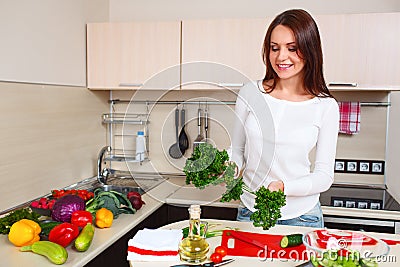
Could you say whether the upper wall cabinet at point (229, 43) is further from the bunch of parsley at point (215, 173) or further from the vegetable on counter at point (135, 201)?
the bunch of parsley at point (215, 173)

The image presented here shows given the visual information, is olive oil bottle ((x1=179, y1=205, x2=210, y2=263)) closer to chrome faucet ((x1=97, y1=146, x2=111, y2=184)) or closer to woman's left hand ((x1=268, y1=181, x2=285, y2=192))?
woman's left hand ((x1=268, y1=181, x2=285, y2=192))

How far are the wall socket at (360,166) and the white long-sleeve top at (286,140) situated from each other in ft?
3.85

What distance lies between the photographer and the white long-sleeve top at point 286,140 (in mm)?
1628

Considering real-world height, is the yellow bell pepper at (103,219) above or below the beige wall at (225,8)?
below

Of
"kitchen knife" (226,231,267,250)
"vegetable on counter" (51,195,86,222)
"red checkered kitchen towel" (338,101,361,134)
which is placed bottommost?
"vegetable on counter" (51,195,86,222)

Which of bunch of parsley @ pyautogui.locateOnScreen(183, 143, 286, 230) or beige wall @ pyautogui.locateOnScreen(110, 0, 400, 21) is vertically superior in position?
beige wall @ pyautogui.locateOnScreen(110, 0, 400, 21)

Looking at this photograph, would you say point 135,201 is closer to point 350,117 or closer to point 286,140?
point 286,140

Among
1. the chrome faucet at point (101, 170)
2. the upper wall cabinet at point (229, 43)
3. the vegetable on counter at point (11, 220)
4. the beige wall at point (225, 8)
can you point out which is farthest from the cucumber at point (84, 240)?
the beige wall at point (225, 8)

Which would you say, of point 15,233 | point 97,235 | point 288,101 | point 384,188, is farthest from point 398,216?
point 15,233

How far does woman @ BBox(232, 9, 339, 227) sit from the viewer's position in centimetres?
160

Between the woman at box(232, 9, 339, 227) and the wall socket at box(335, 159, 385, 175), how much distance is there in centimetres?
114

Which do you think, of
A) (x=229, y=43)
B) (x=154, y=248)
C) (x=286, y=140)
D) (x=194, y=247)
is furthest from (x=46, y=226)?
(x=229, y=43)

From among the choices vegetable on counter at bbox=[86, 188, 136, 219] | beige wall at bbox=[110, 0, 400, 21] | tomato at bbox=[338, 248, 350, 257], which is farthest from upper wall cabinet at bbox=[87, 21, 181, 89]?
tomato at bbox=[338, 248, 350, 257]

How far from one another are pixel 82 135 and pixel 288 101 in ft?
4.82
